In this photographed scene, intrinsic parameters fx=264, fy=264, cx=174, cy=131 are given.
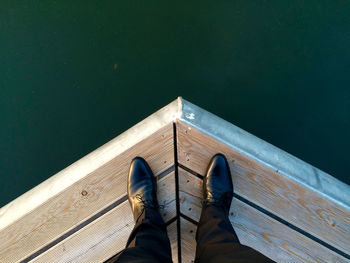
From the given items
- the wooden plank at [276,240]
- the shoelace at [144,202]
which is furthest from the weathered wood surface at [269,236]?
the shoelace at [144,202]

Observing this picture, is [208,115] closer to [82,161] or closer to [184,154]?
[184,154]

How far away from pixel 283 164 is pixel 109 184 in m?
0.68

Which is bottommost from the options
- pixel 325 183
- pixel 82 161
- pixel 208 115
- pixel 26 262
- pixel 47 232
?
pixel 26 262

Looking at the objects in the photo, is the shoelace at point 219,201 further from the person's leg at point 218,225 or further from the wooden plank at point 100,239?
the wooden plank at point 100,239

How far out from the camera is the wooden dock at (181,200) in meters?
1.00

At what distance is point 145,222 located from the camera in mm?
950

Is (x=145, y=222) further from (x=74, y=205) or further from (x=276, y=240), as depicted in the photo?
(x=276, y=240)

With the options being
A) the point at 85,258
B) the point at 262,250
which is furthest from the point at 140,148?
the point at 262,250

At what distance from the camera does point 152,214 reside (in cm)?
101

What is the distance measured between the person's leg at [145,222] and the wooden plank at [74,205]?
5 centimetres

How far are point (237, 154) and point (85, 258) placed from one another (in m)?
0.73

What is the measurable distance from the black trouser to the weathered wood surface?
0.28 feet

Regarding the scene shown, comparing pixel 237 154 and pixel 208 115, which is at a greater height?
pixel 208 115

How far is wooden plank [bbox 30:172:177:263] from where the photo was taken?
1.05 metres
